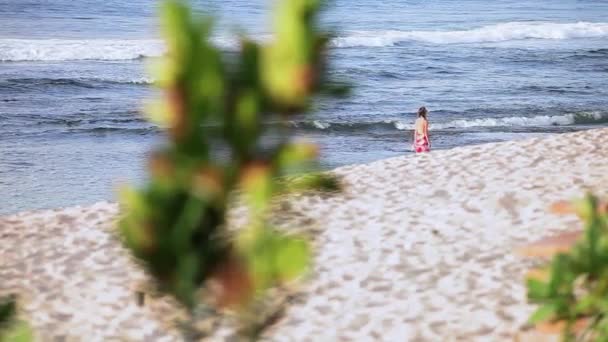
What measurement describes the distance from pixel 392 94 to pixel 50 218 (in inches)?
653

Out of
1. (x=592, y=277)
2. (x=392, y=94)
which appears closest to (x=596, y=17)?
(x=392, y=94)

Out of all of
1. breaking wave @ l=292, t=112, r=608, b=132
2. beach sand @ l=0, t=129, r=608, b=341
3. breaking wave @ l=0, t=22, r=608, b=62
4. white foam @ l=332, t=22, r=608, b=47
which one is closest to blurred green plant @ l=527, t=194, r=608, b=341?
beach sand @ l=0, t=129, r=608, b=341

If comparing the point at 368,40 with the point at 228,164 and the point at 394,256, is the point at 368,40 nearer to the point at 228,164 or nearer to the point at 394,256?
the point at 394,256

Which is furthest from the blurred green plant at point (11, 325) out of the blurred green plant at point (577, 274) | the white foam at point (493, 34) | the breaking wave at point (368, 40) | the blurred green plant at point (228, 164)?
the white foam at point (493, 34)

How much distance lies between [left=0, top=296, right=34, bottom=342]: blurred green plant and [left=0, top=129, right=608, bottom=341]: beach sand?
3.96m

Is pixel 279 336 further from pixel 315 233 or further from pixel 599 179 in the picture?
pixel 315 233

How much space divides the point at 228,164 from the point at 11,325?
0.18 meters

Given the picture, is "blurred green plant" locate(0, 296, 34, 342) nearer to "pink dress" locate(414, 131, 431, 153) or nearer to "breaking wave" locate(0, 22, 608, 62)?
"pink dress" locate(414, 131, 431, 153)

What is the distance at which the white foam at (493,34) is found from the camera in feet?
119

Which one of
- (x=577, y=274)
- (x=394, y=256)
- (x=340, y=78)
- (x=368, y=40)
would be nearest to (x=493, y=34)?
(x=368, y=40)

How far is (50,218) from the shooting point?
8.70m

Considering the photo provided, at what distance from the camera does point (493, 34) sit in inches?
1578

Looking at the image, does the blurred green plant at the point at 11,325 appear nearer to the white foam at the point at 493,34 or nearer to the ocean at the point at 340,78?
the ocean at the point at 340,78

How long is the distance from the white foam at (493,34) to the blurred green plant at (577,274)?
32852 mm
